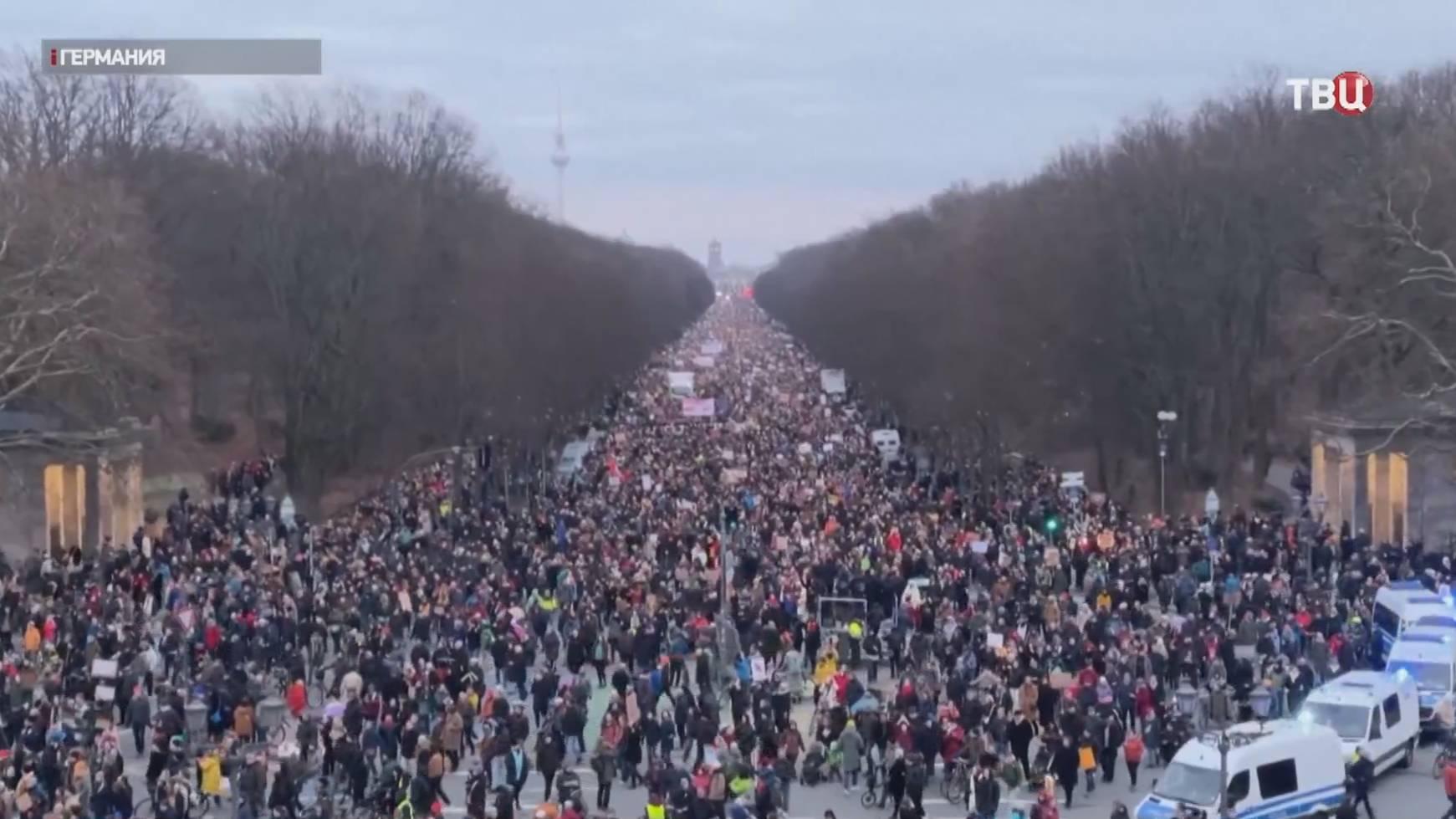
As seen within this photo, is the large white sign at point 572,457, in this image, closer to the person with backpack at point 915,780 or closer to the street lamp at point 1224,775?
the person with backpack at point 915,780

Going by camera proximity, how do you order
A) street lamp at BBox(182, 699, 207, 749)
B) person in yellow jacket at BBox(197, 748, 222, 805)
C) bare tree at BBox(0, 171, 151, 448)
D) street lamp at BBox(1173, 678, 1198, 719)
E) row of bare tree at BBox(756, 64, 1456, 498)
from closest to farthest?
person in yellow jacket at BBox(197, 748, 222, 805), street lamp at BBox(182, 699, 207, 749), street lamp at BBox(1173, 678, 1198, 719), bare tree at BBox(0, 171, 151, 448), row of bare tree at BBox(756, 64, 1456, 498)

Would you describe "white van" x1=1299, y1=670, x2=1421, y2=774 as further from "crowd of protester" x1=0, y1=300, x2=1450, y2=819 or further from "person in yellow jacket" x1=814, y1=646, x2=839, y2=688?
"person in yellow jacket" x1=814, y1=646, x2=839, y2=688

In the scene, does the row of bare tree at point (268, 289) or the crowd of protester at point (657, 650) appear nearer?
the crowd of protester at point (657, 650)

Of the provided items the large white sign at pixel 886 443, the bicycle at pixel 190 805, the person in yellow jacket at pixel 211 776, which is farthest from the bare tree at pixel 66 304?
the large white sign at pixel 886 443

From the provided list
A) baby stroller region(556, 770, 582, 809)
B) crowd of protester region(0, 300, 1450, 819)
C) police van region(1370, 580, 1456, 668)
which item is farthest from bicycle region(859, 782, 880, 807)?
police van region(1370, 580, 1456, 668)

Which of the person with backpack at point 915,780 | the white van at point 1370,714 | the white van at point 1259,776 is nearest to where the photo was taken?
the white van at point 1259,776

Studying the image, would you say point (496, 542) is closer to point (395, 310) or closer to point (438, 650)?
point (438, 650)
